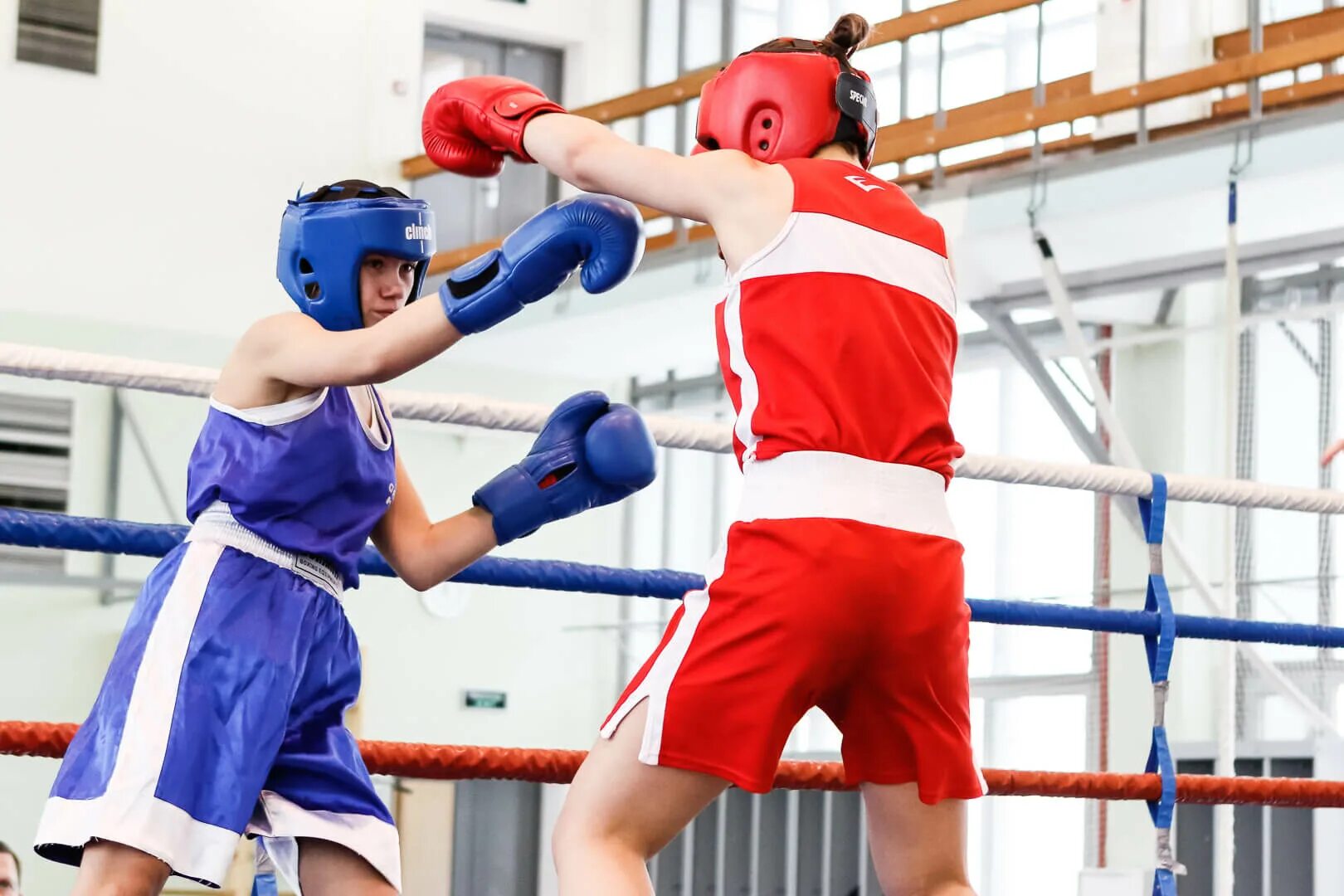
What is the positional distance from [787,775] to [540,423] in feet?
1.73

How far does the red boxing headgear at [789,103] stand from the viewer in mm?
1849

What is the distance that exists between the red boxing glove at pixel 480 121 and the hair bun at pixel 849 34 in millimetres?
294

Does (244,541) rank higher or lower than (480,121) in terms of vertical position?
lower

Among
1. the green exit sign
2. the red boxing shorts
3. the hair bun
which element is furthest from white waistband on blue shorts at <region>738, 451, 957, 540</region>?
the green exit sign

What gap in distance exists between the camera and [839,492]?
1.70m

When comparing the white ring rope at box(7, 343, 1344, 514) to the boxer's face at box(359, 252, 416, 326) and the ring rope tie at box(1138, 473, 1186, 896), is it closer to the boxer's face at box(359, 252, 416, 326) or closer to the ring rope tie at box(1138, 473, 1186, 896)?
the ring rope tie at box(1138, 473, 1186, 896)

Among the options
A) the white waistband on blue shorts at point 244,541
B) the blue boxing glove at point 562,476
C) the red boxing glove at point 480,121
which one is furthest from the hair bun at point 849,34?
the white waistband on blue shorts at point 244,541

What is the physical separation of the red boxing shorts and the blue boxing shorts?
1.13 feet

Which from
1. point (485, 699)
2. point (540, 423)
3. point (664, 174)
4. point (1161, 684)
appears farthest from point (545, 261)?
point (485, 699)

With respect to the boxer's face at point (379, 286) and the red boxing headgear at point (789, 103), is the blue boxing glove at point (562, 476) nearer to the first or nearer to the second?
the boxer's face at point (379, 286)

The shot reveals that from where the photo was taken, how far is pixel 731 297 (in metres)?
1.77

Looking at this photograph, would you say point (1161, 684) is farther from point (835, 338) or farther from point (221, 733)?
point (221, 733)

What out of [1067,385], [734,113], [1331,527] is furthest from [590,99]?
[734,113]

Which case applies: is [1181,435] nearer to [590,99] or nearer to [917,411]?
[590,99]
